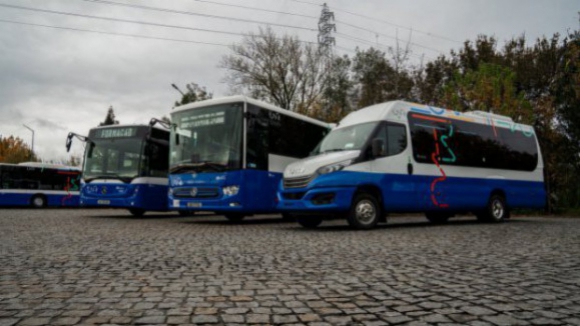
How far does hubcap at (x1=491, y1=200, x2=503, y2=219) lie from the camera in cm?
1362

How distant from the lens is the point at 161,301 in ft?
12.3

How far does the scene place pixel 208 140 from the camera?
1295 centimetres

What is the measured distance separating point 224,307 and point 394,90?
2300cm

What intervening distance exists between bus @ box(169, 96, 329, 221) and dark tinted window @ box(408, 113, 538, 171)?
3.91 meters

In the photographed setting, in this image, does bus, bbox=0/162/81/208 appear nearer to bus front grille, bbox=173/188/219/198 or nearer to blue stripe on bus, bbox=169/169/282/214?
blue stripe on bus, bbox=169/169/282/214

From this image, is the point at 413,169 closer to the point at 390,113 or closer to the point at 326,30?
the point at 390,113

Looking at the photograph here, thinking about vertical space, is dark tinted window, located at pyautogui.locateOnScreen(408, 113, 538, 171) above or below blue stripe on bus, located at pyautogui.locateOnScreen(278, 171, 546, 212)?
above

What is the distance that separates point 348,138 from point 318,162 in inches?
48.2

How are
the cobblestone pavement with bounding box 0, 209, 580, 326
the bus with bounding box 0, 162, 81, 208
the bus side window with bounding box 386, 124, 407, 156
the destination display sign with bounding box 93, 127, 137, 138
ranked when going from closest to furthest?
the cobblestone pavement with bounding box 0, 209, 580, 326
the bus side window with bounding box 386, 124, 407, 156
the destination display sign with bounding box 93, 127, 137, 138
the bus with bounding box 0, 162, 81, 208

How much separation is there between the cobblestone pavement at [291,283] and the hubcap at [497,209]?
19.6ft

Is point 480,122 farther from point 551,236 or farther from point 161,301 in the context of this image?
point 161,301

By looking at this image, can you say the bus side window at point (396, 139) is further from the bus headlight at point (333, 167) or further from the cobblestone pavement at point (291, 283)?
the cobblestone pavement at point (291, 283)

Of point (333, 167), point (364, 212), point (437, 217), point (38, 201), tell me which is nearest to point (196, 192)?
point (333, 167)

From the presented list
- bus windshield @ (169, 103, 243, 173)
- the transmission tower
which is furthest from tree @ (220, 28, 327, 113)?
bus windshield @ (169, 103, 243, 173)
